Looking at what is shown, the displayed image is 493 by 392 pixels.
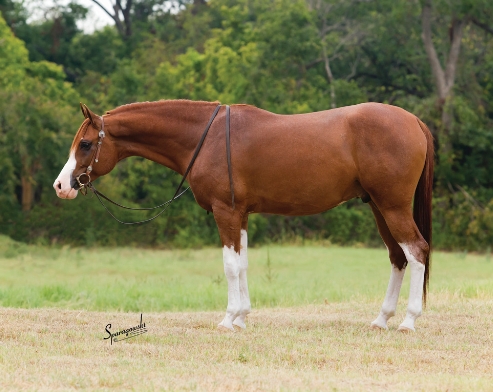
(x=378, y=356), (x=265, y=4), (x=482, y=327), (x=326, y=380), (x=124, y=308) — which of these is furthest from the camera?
(x=265, y=4)

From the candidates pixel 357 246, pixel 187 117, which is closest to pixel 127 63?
pixel 357 246

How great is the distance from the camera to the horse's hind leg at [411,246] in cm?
805

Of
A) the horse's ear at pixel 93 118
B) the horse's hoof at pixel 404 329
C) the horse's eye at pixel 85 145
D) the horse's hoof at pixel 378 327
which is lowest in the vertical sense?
the horse's hoof at pixel 378 327

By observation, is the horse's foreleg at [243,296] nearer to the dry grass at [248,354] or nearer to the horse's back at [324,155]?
the dry grass at [248,354]

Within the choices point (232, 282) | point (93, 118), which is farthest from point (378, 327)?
point (93, 118)

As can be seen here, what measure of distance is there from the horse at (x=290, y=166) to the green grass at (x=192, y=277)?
2.87 m

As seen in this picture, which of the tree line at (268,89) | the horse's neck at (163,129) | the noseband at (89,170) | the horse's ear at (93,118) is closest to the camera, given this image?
the horse's ear at (93,118)

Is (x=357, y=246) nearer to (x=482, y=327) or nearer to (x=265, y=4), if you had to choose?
(x=265, y=4)

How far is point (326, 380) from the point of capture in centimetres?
584

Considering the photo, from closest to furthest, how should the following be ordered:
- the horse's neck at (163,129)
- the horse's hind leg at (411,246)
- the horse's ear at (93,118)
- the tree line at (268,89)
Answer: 1. the horse's hind leg at (411,246)
2. the horse's ear at (93,118)
3. the horse's neck at (163,129)
4. the tree line at (268,89)

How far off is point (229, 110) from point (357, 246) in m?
18.9

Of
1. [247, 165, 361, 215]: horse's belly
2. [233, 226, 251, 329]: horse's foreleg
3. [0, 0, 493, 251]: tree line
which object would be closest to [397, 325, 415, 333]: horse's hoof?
[247, 165, 361, 215]: horse's belly

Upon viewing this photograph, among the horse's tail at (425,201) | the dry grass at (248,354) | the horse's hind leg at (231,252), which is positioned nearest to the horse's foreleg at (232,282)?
→ the horse's hind leg at (231,252)

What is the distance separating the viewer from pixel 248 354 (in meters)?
6.77
